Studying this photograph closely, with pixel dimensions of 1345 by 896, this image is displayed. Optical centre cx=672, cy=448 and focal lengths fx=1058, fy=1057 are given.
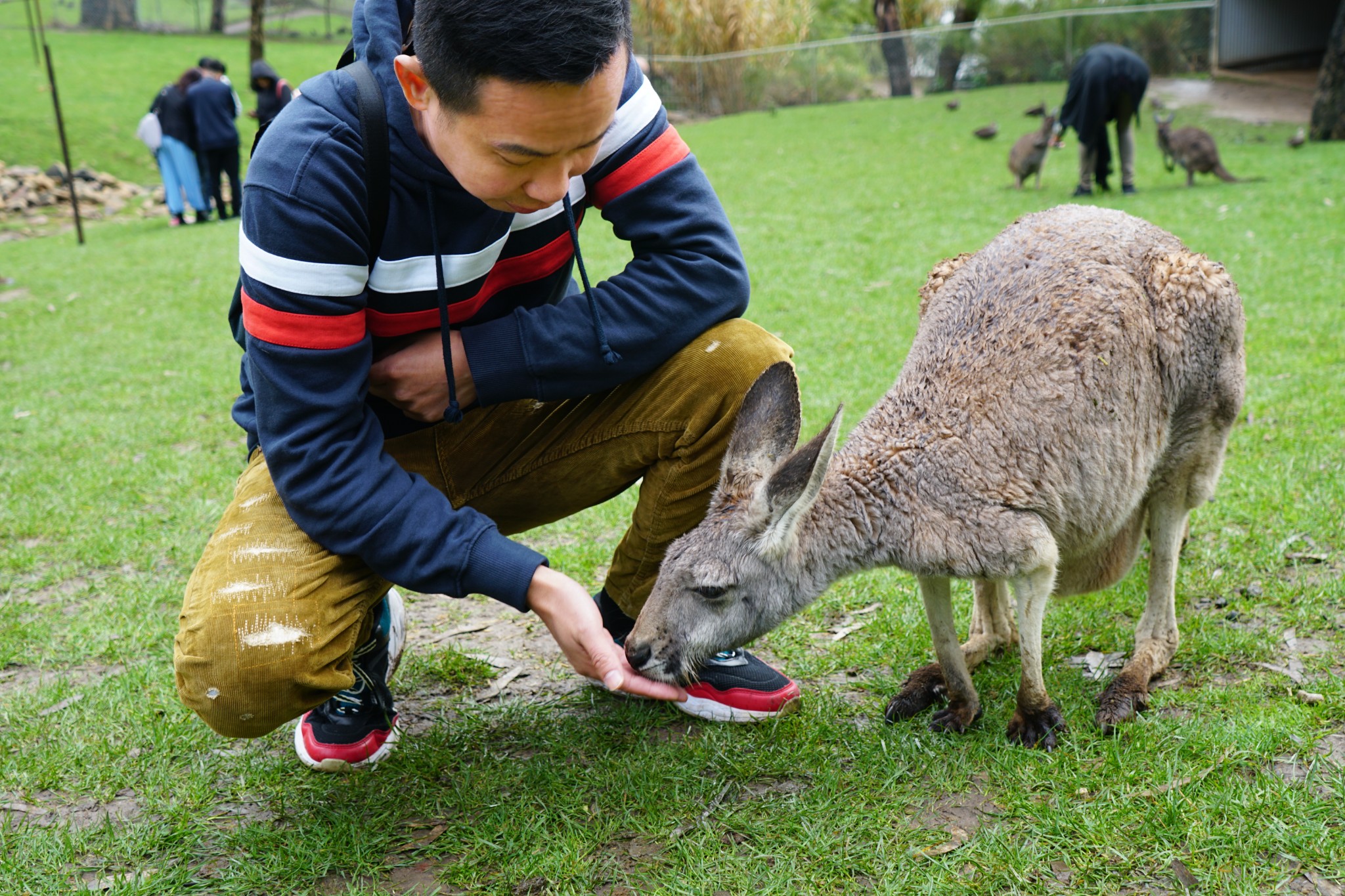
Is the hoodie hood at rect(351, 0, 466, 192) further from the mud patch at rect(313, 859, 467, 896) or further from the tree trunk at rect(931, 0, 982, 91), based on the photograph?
the tree trunk at rect(931, 0, 982, 91)

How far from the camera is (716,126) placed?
1952 centimetres

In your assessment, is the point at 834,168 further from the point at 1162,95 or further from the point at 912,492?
the point at 912,492

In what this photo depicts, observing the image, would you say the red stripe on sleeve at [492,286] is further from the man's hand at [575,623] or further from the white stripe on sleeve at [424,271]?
the man's hand at [575,623]

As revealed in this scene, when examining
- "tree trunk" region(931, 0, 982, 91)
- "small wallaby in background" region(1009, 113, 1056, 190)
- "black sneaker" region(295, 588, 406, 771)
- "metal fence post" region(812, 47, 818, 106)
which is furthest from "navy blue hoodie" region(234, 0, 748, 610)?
"tree trunk" region(931, 0, 982, 91)

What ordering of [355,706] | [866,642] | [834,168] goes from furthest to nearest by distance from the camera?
[834,168]
[866,642]
[355,706]

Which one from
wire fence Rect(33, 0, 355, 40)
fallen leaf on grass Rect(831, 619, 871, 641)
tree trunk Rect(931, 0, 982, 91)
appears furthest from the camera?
wire fence Rect(33, 0, 355, 40)

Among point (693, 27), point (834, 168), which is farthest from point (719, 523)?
point (693, 27)

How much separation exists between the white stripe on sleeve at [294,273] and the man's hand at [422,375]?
0.24 metres

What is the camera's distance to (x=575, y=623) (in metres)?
1.86

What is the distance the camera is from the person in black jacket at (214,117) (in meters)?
13.1

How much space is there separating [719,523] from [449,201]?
0.83m

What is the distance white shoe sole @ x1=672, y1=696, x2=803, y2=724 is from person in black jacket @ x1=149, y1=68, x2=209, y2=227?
13.4 metres

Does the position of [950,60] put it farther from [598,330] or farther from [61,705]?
[61,705]

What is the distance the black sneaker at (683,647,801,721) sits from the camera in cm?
241
